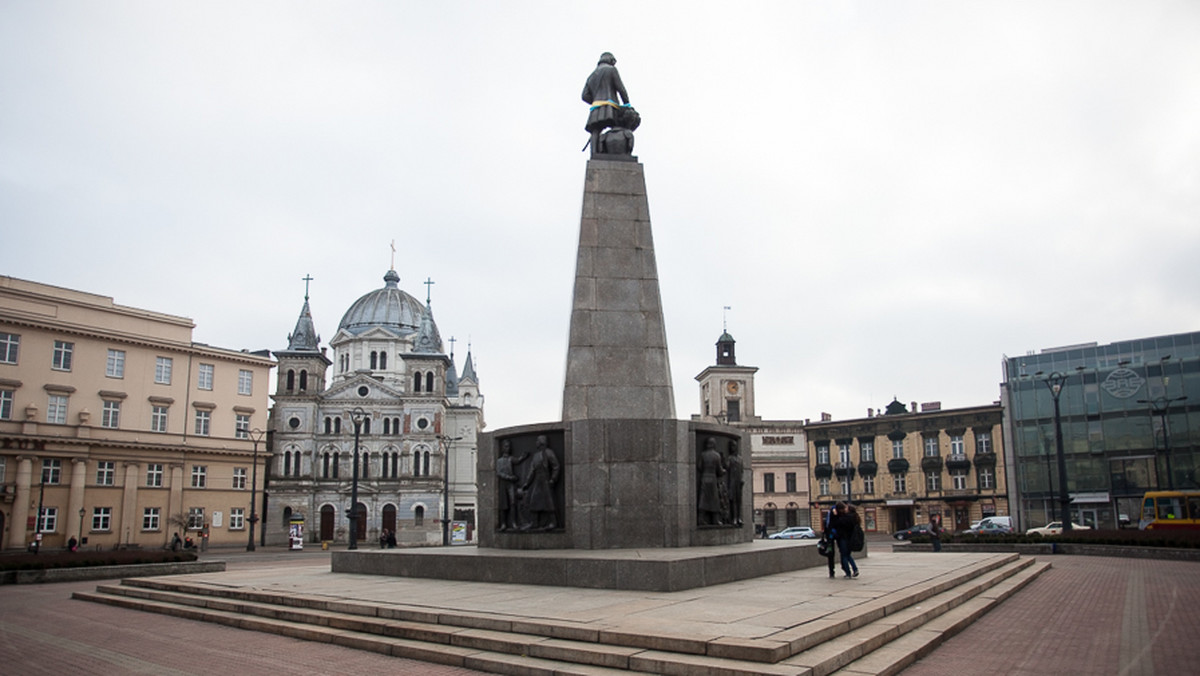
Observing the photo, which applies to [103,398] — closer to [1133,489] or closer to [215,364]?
[215,364]

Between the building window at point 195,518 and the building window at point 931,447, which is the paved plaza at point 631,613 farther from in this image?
the building window at point 931,447

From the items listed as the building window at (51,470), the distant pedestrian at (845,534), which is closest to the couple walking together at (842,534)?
the distant pedestrian at (845,534)

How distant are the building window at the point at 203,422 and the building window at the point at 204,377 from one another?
1.72m

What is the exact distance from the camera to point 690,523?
14.5 metres

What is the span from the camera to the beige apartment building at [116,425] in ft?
154

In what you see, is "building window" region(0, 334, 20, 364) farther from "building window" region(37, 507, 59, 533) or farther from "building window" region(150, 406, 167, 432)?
"building window" region(150, 406, 167, 432)

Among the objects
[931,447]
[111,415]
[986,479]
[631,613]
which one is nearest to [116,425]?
[111,415]

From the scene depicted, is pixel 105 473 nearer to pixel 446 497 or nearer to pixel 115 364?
pixel 115 364

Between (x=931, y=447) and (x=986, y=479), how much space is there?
447 centimetres

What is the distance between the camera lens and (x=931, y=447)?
65.3 meters

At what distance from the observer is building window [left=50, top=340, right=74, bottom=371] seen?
4875 cm

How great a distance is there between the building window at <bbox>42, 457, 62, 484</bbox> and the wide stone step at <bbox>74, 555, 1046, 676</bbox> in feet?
138

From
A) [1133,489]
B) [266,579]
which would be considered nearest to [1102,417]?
[1133,489]

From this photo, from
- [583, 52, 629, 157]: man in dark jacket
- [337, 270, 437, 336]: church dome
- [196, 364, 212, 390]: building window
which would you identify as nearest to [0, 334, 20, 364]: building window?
[196, 364, 212, 390]: building window
